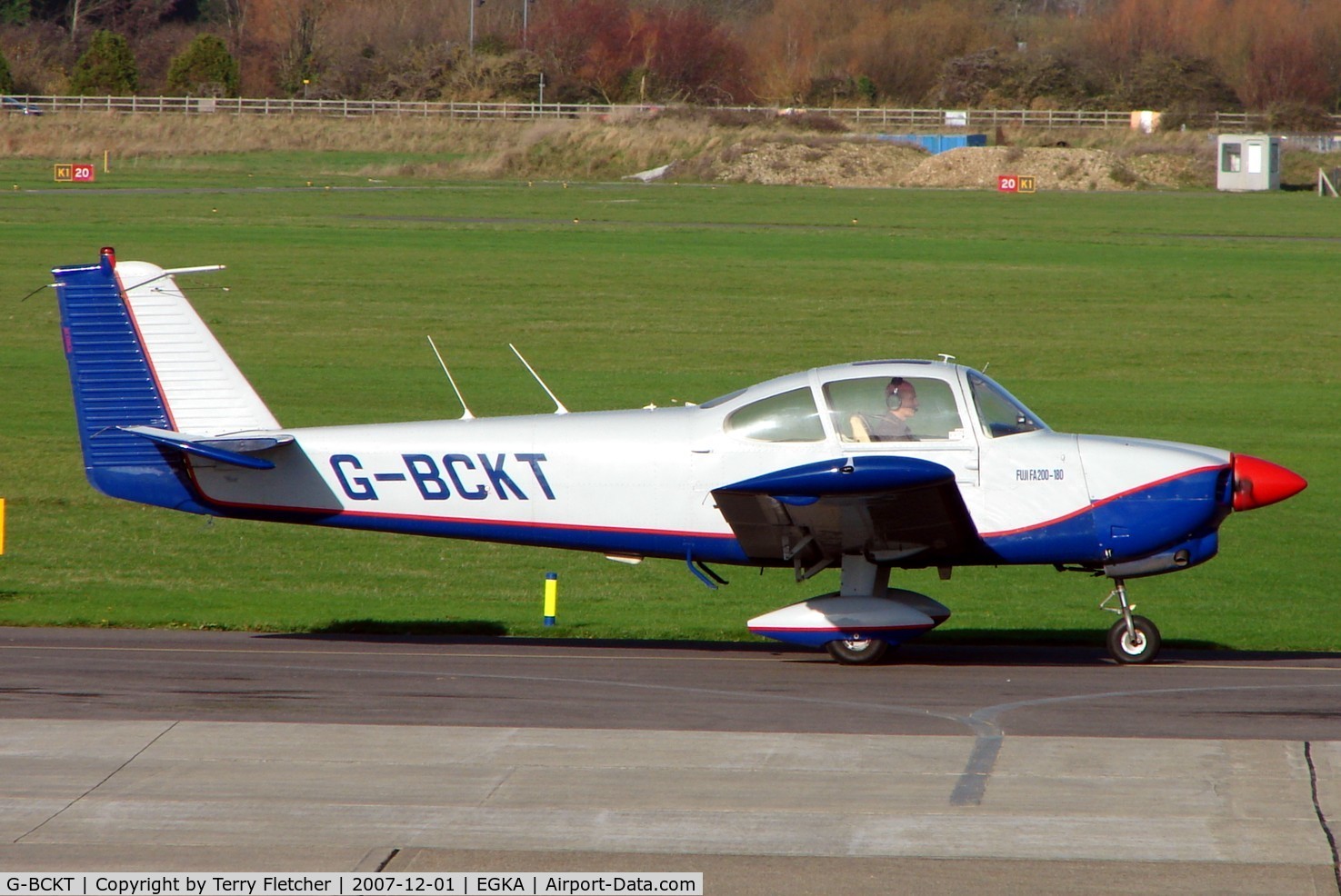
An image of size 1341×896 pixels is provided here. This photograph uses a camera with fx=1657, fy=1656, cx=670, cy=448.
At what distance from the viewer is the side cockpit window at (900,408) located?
11.3 metres

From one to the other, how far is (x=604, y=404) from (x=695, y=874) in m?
19.0

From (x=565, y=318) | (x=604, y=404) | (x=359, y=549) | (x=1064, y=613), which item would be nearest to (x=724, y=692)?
(x=1064, y=613)

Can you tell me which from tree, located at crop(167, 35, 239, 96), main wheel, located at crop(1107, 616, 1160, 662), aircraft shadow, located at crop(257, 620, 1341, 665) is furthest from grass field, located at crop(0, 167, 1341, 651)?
tree, located at crop(167, 35, 239, 96)

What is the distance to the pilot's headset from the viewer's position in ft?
36.9

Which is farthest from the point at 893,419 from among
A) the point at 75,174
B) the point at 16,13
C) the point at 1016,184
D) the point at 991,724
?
the point at 16,13

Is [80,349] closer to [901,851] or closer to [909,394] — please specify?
[909,394]

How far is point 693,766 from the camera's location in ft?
29.8

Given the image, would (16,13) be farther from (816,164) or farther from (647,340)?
(647,340)

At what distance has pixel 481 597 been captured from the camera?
1566 cm

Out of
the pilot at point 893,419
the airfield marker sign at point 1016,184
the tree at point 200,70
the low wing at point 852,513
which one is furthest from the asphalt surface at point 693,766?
the tree at point 200,70

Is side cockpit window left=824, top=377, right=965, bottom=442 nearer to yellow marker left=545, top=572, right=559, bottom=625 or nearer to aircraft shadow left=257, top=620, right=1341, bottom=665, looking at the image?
aircraft shadow left=257, top=620, right=1341, bottom=665

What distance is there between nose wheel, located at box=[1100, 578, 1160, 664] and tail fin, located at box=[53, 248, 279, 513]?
253 inches

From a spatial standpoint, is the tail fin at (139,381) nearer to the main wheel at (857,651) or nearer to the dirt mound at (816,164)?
the main wheel at (857,651)

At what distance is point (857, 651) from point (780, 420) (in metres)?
1.80
